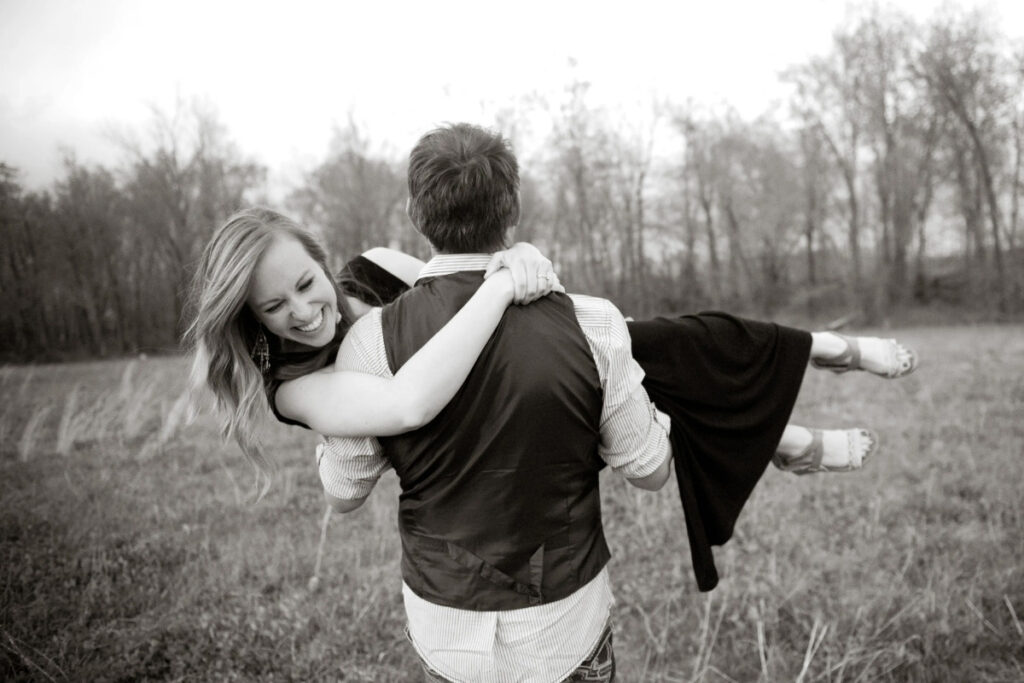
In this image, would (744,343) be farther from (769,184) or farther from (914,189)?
(769,184)

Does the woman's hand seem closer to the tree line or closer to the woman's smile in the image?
the woman's smile

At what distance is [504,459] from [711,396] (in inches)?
47.2

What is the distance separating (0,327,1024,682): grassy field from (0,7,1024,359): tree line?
11.5m

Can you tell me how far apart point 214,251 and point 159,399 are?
433 inches

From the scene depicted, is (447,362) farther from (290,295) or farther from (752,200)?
(752,200)

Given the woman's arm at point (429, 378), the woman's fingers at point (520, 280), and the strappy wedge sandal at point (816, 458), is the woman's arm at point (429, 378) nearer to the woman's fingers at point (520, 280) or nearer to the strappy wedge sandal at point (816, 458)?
the woman's fingers at point (520, 280)

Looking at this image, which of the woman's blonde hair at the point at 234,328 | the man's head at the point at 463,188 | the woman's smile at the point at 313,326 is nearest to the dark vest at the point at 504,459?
the man's head at the point at 463,188

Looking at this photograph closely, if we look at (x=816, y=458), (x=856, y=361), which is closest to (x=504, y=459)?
(x=816, y=458)

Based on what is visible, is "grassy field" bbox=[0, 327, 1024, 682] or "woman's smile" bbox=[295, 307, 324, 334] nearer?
"woman's smile" bbox=[295, 307, 324, 334]

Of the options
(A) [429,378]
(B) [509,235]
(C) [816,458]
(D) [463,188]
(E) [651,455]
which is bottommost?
(C) [816,458]

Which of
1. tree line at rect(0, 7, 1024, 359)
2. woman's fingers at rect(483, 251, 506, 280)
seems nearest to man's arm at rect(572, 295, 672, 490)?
woman's fingers at rect(483, 251, 506, 280)

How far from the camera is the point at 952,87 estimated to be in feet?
83.3

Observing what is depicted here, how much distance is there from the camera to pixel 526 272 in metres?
1.44

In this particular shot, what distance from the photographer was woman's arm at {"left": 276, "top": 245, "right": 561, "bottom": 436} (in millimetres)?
1348
